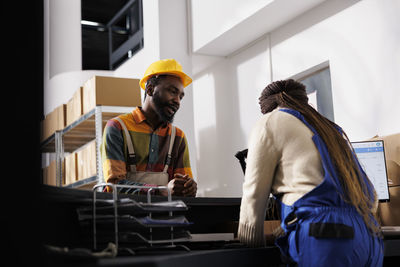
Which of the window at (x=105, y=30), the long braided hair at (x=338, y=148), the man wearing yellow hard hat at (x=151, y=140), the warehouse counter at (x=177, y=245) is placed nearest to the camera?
the warehouse counter at (x=177, y=245)

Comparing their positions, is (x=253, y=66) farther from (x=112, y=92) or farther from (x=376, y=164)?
(x=376, y=164)

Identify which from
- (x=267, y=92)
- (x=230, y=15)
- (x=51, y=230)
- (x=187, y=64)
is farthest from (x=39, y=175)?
(x=187, y=64)

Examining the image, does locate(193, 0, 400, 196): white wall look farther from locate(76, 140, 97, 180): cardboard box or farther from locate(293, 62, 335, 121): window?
locate(76, 140, 97, 180): cardboard box

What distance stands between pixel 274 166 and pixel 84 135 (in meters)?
4.29

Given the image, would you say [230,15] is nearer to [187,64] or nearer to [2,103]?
[187,64]

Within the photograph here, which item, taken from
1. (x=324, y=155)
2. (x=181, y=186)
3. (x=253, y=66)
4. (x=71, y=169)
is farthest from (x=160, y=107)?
(x=71, y=169)

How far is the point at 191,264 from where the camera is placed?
3.97 feet

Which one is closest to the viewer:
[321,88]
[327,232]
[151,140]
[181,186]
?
[327,232]

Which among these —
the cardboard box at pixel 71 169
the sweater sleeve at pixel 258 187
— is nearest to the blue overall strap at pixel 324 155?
the sweater sleeve at pixel 258 187

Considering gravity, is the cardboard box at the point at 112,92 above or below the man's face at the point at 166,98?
above

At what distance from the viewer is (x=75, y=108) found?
495 cm

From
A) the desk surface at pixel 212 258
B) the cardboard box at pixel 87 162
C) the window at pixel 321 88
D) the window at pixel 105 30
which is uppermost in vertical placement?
the window at pixel 105 30

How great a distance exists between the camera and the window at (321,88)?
13.0ft

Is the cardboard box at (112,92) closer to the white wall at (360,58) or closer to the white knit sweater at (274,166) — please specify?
the white wall at (360,58)
